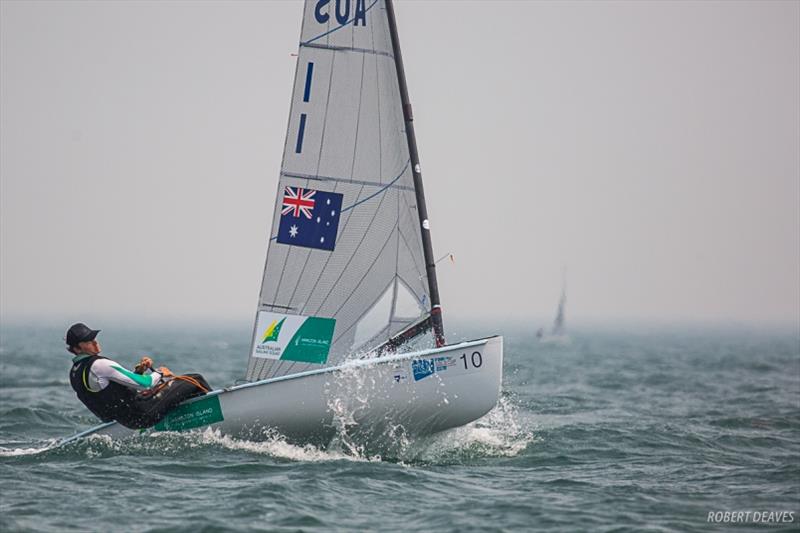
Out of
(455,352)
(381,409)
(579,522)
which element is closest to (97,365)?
(381,409)

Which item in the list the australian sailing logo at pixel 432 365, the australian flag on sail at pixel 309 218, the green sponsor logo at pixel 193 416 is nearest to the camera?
the australian sailing logo at pixel 432 365

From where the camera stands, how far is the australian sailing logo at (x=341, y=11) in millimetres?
12031

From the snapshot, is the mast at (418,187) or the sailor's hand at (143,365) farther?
the mast at (418,187)

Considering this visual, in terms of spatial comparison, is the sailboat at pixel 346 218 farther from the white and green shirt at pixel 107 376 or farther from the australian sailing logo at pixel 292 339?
the white and green shirt at pixel 107 376

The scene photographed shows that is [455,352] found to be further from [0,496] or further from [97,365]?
[0,496]

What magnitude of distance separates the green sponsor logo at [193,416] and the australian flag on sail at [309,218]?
2053 millimetres

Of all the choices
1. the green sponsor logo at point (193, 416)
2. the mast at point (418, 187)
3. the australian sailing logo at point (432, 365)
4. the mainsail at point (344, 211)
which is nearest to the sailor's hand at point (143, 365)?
the green sponsor logo at point (193, 416)

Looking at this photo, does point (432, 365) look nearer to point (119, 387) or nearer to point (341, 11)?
→ point (119, 387)

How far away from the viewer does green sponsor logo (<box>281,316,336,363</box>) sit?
12289 millimetres

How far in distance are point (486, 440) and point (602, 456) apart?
136 centimetres

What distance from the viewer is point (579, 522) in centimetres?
879

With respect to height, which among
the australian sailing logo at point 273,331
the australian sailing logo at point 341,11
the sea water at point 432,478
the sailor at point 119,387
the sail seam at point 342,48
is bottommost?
the sea water at point 432,478

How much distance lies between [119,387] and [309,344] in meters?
2.19

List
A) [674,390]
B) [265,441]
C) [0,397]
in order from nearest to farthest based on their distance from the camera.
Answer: [265,441] < [0,397] < [674,390]
